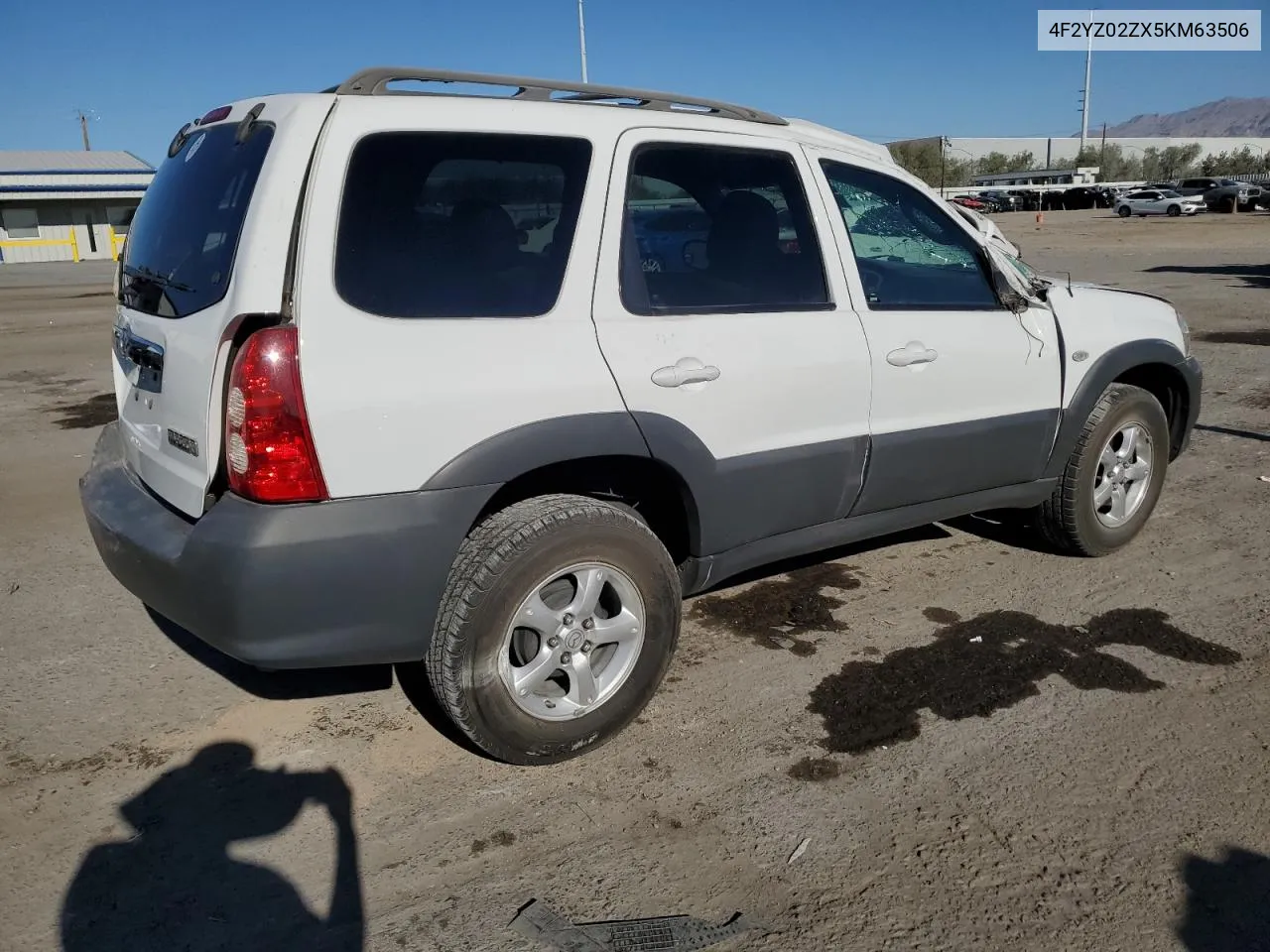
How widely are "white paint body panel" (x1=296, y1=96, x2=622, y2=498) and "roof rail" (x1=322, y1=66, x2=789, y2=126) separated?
8cm

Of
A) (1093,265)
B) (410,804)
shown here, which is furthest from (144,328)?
(1093,265)

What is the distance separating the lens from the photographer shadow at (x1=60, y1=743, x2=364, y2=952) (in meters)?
2.47

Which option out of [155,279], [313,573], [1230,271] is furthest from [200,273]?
[1230,271]

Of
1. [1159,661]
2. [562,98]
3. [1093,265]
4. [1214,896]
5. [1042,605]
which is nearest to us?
[1214,896]

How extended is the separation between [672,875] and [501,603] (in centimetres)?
87

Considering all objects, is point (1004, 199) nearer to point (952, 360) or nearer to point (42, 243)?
point (42, 243)

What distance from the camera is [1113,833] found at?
2834mm

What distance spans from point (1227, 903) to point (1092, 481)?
2421 millimetres

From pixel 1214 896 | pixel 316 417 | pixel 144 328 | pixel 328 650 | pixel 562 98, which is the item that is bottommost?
pixel 1214 896

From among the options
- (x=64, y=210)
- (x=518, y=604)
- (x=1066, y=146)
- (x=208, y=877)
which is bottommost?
(x=208, y=877)

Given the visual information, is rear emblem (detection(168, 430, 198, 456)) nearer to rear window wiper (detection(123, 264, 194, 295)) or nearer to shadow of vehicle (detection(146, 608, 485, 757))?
rear window wiper (detection(123, 264, 194, 295))

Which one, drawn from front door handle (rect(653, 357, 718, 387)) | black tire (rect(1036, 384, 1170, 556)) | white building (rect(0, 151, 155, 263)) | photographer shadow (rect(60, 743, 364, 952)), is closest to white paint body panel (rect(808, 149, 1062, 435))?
black tire (rect(1036, 384, 1170, 556))

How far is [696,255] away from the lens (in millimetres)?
3529

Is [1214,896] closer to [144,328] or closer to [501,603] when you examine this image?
[501,603]
